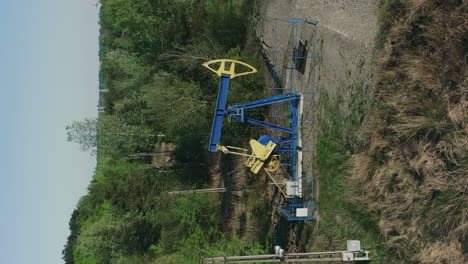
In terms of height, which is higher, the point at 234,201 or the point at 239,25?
the point at 239,25

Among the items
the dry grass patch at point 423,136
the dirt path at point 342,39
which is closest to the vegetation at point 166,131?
the dirt path at point 342,39

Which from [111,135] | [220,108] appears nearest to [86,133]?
[111,135]

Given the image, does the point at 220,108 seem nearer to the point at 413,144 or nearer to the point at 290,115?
the point at 290,115

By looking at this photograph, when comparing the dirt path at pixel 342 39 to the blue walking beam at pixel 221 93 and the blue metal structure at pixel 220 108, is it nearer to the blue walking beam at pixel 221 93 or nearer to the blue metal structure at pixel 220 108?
the blue walking beam at pixel 221 93

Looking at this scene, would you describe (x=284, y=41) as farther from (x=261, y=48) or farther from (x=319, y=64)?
(x=319, y=64)

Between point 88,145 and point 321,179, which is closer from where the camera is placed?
point 321,179

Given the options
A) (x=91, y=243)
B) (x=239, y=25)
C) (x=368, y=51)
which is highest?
(x=239, y=25)

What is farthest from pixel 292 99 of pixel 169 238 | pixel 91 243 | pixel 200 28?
pixel 91 243

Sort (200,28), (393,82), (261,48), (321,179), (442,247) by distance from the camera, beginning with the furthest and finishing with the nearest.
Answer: (200,28) < (261,48) < (321,179) < (393,82) < (442,247)
